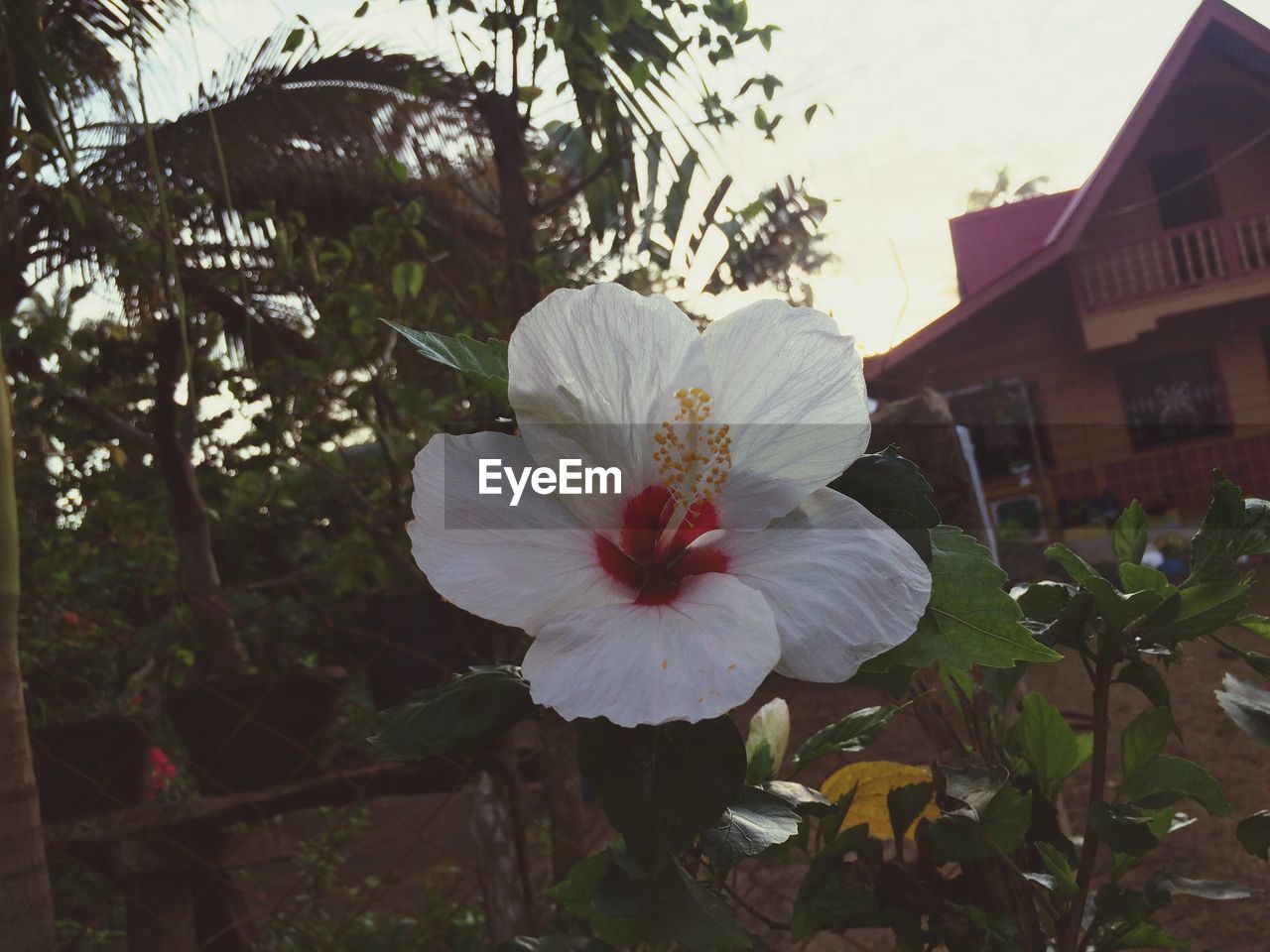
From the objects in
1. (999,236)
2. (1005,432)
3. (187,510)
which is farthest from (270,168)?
(999,236)

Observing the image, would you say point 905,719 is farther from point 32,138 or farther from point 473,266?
point 473,266

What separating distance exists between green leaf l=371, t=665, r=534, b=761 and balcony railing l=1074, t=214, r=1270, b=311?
6387mm

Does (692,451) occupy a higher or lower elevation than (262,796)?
higher

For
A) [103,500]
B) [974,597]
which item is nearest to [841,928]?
[974,597]

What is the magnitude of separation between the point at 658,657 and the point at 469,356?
0.18 meters

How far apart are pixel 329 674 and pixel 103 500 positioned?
1987 millimetres

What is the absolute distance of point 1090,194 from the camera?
20.3 feet

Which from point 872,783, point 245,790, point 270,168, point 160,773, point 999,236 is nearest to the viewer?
point 872,783

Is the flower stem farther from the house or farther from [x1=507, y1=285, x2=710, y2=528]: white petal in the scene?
the house

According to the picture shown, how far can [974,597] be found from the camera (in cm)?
39

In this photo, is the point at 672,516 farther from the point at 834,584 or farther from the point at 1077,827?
the point at 1077,827

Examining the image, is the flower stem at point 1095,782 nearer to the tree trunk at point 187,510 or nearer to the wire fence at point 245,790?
the wire fence at point 245,790

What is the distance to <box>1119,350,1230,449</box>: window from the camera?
5672mm

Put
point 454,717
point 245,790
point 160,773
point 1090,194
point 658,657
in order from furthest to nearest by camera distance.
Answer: point 1090,194, point 160,773, point 245,790, point 454,717, point 658,657
